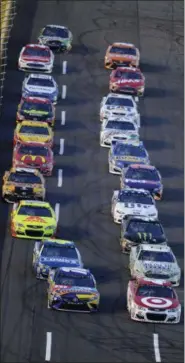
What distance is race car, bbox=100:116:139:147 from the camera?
61656 millimetres

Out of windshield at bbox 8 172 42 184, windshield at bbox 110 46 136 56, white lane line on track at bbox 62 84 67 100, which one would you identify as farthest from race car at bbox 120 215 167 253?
windshield at bbox 110 46 136 56

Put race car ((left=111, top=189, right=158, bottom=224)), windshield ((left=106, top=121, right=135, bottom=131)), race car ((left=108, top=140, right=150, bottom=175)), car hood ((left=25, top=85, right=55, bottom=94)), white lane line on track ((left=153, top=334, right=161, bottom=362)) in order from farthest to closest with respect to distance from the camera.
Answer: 1. car hood ((left=25, top=85, right=55, bottom=94))
2. windshield ((left=106, top=121, right=135, bottom=131))
3. race car ((left=108, top=140, right=150, bottom=175))
4. race car ((left=111, top=189, right=158, bottom=224))
5. white lane line on track ((left=153, top=334, right=161, bottom=362))

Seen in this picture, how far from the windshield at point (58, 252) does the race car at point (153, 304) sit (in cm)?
373

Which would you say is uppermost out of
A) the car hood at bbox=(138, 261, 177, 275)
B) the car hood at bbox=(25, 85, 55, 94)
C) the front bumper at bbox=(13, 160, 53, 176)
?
the car hood at bbox=(25, 85, 55, 94)

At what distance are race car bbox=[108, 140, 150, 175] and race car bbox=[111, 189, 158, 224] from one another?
169 inches

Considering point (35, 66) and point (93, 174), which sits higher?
point (35, 66)

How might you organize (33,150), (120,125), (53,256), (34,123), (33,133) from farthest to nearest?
(120,125) < (34,123) < (33,133) < (33,150) < (53,256)

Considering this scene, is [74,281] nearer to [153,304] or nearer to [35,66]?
[153,304]

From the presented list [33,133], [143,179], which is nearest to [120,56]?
[33,133]

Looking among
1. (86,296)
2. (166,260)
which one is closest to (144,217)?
(166,260)

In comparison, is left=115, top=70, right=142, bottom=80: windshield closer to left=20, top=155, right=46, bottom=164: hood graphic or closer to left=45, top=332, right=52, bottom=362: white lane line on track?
left=20, top=155, right=46, bottom=164: hood graphic

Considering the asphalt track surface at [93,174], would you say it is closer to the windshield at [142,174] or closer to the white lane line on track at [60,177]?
the white lane line on track at [60,177]

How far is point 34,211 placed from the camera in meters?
51.3

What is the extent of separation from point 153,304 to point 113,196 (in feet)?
37.5
